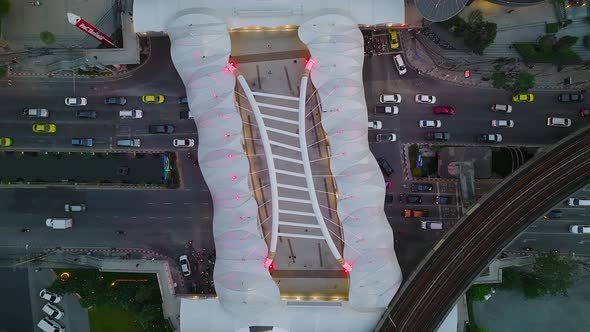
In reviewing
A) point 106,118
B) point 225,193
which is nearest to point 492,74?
point 225,193

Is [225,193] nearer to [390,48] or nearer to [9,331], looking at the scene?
[390,48]

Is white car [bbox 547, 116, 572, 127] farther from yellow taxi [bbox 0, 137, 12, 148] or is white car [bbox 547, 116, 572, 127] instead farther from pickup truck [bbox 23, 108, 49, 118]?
yellow taxi [bbox 0, 137, 12, 148]

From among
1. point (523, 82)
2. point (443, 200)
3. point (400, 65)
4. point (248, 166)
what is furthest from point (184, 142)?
point (523, 82)

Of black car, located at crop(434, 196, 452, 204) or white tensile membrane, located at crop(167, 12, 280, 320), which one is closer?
white tensile membrane, located at crop(167, 12, 280, 320)

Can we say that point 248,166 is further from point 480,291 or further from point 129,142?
point 480,291

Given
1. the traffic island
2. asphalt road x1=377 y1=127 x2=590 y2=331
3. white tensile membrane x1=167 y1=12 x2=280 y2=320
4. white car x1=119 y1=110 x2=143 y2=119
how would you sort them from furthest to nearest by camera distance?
the traffic island, white car x1=119 y1=110 x2=143 y2=119, asphalt road x1=377 y1=127 x2=590 y2=331, white tensile membrane x1=167 y1=12 x2=280 y2=320

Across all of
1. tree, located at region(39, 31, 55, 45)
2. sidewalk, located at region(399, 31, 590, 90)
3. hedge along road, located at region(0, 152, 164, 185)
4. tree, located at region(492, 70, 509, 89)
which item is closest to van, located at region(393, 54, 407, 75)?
sidewalk, located at region(399, 31, 590, 90)
